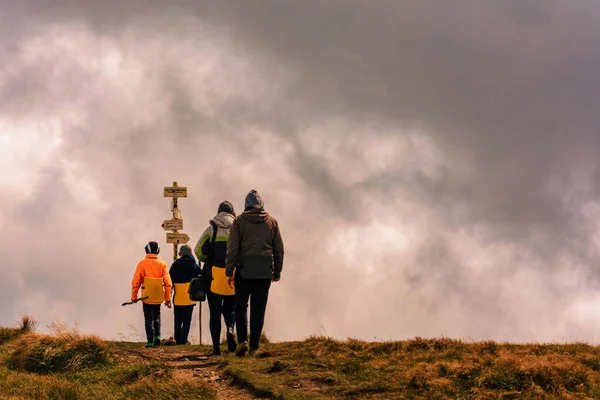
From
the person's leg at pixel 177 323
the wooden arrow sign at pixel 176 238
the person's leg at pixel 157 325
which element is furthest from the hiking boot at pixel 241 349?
the wooden arrow sign at pixel 176 238

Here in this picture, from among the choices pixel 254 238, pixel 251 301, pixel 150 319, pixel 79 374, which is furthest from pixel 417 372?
pixel 150 319

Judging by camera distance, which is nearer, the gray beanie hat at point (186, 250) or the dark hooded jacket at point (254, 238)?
the dark hooded jacket at point (254, 238)

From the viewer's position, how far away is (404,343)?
13219 millimetres

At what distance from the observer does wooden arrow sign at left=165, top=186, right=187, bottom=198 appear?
26.6 m

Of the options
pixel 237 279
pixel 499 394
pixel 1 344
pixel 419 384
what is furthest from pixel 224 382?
pixel 1 344

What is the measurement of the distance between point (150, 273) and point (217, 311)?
347cm

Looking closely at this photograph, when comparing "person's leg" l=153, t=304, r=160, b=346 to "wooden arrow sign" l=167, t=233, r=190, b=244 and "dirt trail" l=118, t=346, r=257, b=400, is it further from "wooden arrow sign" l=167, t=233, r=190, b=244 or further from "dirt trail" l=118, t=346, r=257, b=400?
"wooden arrow sign" l=167, t=233, r=190, b=244

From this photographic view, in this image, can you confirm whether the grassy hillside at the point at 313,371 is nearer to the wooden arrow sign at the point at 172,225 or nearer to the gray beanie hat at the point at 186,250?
the gray beanie hat at the point at 186,250

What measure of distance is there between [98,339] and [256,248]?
3847mm

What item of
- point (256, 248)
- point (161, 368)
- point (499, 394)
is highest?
point (256, 248)

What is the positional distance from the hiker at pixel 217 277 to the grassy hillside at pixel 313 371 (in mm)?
522

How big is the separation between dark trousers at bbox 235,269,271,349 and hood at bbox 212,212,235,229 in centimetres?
143

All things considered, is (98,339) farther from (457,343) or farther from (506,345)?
→ (506,345)

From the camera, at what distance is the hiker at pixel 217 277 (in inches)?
545
